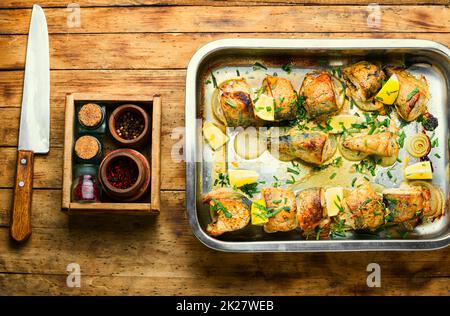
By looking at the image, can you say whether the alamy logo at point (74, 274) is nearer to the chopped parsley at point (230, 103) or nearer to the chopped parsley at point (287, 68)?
the chopped parsley at point (230, 103)

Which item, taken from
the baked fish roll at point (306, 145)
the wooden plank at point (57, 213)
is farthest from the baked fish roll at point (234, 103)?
the wooden plank at point (57, 213)

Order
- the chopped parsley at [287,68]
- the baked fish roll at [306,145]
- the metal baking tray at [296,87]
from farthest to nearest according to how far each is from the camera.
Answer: the chopped parsley at [287,68] < the baked fish roll at [306,145] < the metal baking tray at [296,87]

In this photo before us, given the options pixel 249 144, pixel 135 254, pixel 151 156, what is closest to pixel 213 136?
pixel 249 144

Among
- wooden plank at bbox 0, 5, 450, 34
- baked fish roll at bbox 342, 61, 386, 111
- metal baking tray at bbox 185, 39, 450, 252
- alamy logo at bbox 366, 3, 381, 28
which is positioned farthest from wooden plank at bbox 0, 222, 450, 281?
alamy logo at bbox 366, 3, 381, 28

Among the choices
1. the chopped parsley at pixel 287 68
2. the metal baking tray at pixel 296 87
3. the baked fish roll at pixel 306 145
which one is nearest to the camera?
the metal baking tray at pixel 296 87

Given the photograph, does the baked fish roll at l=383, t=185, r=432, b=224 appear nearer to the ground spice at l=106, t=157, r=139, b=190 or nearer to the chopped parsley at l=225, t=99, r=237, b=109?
the chopped parsley at l=225, t=99, r=237, b=109

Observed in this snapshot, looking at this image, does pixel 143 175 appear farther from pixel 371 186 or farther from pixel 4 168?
pixel 371 186

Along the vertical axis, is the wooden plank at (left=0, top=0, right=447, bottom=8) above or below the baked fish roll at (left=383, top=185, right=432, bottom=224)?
above

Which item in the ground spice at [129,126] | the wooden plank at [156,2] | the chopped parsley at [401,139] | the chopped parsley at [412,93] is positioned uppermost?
the wooden plank at [156,2]
